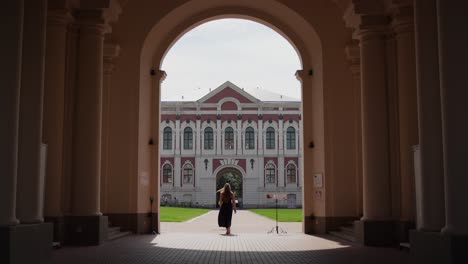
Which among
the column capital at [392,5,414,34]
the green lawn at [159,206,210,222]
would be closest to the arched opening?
the column capital at [392,5,414,34]

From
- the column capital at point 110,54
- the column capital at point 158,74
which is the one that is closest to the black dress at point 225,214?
the column capital at point 158,74

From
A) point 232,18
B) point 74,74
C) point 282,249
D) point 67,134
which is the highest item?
point 232,18

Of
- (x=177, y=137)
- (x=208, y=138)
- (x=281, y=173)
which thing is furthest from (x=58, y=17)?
(x=281, y=173)

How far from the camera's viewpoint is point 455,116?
8500 millimetres

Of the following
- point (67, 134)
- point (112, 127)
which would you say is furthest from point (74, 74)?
point (112, 127)

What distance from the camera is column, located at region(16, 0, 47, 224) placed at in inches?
382

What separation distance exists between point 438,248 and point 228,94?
61.9 metres

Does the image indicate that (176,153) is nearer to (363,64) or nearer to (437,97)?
(363,64)

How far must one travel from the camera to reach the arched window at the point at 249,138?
7062 cm

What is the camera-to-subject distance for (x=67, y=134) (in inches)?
558

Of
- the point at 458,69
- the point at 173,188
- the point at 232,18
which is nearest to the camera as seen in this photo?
the point at 458,69

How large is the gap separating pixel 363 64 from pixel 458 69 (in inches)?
242

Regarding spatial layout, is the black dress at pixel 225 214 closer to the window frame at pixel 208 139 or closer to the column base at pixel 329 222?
the column base at pixel 329 222

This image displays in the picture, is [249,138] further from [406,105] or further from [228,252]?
[228,252]
